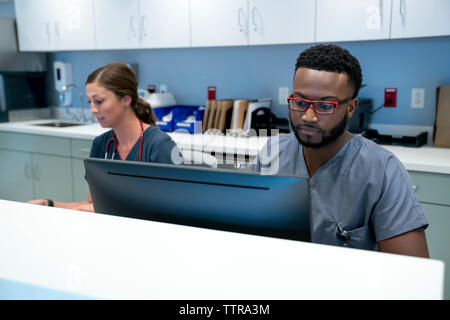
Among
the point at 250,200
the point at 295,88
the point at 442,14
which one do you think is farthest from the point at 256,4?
the point at 250,200

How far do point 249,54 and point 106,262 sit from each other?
2697mm

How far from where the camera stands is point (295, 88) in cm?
117

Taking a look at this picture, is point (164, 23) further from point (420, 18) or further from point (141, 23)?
point (420, 18)

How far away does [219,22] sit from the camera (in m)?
2.88

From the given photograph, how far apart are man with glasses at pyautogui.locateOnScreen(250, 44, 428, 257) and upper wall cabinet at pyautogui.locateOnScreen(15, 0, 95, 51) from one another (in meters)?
2.72

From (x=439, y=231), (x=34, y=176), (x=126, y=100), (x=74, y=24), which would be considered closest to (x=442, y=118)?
(x=439, y=231)

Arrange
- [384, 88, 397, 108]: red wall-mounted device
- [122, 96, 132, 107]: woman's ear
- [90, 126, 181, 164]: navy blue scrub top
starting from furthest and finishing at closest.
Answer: [384, 88, 397, 108]: red wall-mounted device < [122, 96, 132, 107]: woman's ear < [90, 126, 181, 164]: navy blue scrub top

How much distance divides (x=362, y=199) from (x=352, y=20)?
1584 millimetres

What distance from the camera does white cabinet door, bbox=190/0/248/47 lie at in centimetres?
280

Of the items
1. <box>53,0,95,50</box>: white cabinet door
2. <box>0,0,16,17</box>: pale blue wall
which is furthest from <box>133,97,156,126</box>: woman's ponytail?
<box>0,0,16,17</box>: pale blue wall

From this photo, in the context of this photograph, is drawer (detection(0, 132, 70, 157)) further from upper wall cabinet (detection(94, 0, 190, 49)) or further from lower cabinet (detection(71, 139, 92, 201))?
upper wall cabinet (detection(94, 0, 190, 49))

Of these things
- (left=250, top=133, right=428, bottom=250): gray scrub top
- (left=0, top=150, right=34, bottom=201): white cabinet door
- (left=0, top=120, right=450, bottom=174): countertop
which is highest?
(left=250, top=133, right=428, bottom=250): gray scrub top

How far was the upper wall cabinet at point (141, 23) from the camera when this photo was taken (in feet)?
9.99
